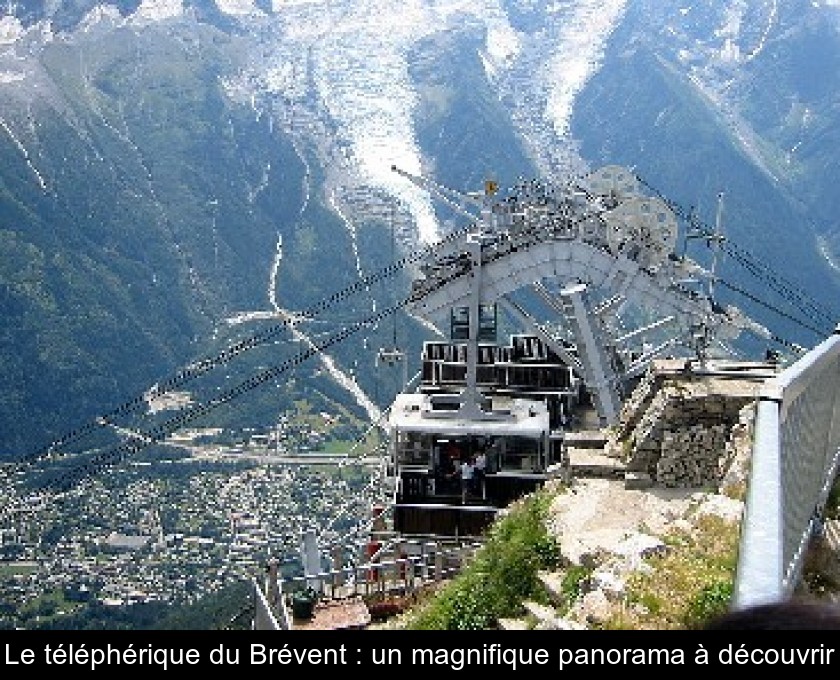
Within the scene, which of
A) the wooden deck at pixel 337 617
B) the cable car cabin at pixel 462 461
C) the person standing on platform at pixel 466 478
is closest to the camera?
the wooden deck at pixel 337 617

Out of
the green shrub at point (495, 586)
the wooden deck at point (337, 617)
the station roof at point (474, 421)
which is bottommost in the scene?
the wooden deck at point (337, 617)

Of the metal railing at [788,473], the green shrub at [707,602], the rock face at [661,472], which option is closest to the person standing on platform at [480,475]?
the rock face at [661,472]

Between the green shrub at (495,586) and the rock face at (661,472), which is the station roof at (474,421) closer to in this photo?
the rock face at (661,472)

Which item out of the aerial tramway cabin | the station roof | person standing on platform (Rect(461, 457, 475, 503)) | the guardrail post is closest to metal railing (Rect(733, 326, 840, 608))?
the guardrail post

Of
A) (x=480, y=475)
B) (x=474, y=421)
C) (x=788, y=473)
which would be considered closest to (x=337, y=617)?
(x=788, y=473)

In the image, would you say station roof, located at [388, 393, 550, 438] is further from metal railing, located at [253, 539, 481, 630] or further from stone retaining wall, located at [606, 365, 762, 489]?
stone retaining wall, located at [606, 365, 762, 489]

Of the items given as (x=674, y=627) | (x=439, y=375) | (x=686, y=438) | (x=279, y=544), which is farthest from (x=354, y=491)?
(x=674, y=627)
